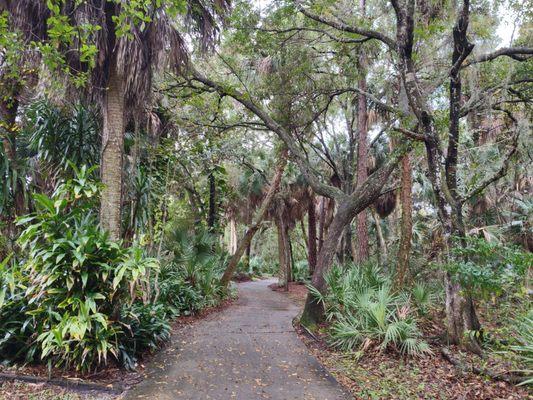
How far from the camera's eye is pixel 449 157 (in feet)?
20.1

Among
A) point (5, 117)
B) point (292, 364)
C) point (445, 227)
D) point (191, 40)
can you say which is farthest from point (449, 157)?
point (5, 117)

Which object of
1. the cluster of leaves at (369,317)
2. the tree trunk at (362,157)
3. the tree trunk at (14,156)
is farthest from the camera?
the tree trunk at (362,157)

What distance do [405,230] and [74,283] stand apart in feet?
23.2

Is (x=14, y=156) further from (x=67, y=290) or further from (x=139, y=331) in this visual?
(x=139, y=331)

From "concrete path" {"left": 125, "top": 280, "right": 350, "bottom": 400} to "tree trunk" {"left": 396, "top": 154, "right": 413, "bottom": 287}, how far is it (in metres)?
2.82

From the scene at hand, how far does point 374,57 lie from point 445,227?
584 cm

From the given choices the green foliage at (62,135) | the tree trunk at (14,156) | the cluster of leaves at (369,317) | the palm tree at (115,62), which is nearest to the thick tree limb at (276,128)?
the cluster of leaves at (369,317)

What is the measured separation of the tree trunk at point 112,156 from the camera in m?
5.37

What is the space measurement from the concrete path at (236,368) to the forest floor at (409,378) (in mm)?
340

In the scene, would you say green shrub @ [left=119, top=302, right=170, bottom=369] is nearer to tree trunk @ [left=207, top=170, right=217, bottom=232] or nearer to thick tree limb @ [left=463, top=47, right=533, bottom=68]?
thick tree limb @ [left=463, top=47, right=533, bottom=68]

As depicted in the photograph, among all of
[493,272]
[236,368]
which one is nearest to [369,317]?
[493,272]

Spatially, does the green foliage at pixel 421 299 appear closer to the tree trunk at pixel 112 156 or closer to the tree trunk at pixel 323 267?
the tree trunk at pixel 323 267

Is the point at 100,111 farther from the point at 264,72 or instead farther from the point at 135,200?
the point at 264,72

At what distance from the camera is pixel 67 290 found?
4.43m
